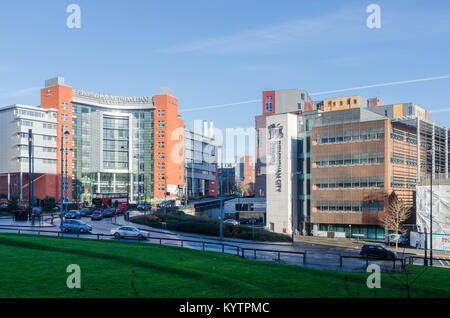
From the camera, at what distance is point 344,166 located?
229 ft

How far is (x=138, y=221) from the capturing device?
70625 mm

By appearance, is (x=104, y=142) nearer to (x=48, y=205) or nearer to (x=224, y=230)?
(x=48, y=205)

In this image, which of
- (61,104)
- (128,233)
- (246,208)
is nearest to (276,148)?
(246,208)

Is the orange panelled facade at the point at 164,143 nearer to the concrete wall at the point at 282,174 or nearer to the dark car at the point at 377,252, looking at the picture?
the concrete wall at the point at 282,174

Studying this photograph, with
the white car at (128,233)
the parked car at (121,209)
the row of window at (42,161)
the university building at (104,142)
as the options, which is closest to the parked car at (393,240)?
the white car at (128,233)

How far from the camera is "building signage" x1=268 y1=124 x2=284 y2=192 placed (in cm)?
7819

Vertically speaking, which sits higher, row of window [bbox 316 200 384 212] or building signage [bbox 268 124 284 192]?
building signage [bbox 268 124 284 192]

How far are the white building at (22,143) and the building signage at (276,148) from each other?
67.6 metres

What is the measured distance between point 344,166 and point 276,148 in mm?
13649

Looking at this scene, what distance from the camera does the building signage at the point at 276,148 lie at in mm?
78188

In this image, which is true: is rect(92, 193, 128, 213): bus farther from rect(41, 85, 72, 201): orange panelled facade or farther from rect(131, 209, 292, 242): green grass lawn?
rect(41, 85, 72, 201): orange panelled facade

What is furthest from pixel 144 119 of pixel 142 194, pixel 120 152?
pixel 142 194

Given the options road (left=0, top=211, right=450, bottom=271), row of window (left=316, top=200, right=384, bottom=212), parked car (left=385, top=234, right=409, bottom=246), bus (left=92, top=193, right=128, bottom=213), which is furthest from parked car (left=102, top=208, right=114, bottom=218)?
parked car (left=385, top=234, right=409, bottom=246)

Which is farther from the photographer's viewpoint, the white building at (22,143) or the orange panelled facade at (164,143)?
the orange panelled facade at (164,143)
